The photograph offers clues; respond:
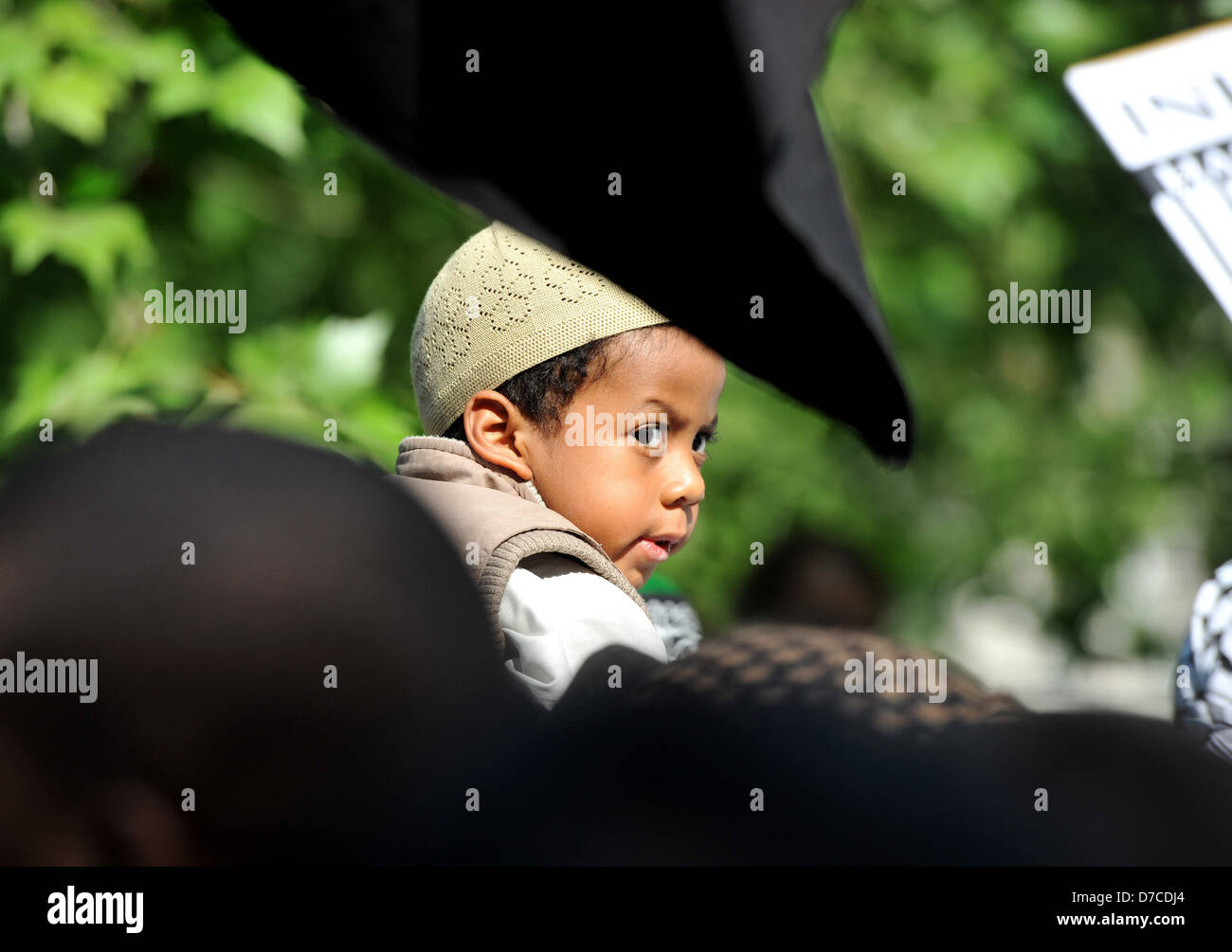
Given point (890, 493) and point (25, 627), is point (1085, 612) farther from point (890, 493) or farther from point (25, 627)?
point (25, 627)

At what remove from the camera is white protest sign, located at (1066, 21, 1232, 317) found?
619 mm

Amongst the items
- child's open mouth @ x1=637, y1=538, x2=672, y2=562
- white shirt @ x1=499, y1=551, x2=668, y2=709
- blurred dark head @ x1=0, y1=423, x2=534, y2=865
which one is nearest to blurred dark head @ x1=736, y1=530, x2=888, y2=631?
child's open mouth @ x1=637, y1=538, x2=672, y2=562

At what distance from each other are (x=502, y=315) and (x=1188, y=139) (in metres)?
0.43

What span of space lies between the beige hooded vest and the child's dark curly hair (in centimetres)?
4

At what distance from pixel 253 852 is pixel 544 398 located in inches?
20.0

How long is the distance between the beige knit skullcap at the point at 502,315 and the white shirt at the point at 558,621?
0.52 feet

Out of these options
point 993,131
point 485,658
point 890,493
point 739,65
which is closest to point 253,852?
point 485,658

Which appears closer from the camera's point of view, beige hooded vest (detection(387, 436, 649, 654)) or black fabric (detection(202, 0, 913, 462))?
black fabric (detection(202, 0, 913, 462))

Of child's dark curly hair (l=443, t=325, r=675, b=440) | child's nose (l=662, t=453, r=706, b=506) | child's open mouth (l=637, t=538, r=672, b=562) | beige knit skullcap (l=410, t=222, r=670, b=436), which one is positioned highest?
beige knit skullcap (l=410, t=222, r=670, b=436)

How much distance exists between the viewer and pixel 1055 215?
2.36 m

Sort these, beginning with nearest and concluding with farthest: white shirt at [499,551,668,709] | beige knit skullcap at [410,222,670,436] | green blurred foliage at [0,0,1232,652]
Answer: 1. white shirt at [499,551,668,709]
2. beige knit skullcap at [410,222,670,436]
3. green blurred foliage at [0,0,1232,652]

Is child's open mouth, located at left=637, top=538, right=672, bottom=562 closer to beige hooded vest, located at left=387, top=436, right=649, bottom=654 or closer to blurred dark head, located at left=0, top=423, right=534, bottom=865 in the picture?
beige hooded vest, located at left=387, top=436, right=649, bottom=654

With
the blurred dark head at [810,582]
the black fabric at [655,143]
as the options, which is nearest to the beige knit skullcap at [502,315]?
the black fabric at [655,143]

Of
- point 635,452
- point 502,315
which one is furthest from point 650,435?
point 502,315
